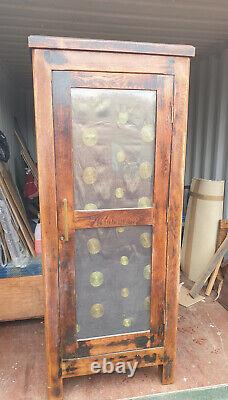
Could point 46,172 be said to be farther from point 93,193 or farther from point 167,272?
point 167,272

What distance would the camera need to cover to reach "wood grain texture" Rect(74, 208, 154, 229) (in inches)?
67.9

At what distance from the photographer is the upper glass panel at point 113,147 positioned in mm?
1645

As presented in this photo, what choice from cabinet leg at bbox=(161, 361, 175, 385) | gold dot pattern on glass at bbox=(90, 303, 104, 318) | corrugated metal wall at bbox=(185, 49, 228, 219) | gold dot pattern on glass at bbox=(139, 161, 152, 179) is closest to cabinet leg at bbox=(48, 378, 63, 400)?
gold dot pattern on glass at bbox=(90, 303, 104, 318)

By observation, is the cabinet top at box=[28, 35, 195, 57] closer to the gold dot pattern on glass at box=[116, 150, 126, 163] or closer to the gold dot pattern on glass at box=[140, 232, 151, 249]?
the gold dot pattern on glass at box=[116, 150, 126, 163]

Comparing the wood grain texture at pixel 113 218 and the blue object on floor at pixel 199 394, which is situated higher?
the wood grain texture at pixel 113 218

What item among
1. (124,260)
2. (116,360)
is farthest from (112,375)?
(124,260)

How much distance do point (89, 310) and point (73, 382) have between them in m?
0.60

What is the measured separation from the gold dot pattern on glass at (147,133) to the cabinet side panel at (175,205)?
0.12m

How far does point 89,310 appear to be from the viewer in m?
1.84

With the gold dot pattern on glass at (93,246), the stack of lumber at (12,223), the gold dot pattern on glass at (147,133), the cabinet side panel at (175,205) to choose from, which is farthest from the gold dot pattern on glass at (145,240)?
the stack of lumber at (12,223)

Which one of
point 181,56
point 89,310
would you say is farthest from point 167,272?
point 181,56

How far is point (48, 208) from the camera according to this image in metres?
1.67

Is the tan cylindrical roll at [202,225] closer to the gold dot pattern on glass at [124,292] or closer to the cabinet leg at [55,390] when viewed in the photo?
the gold dot pattern on glass at [124,292]

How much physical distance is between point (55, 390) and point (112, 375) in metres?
0.41
